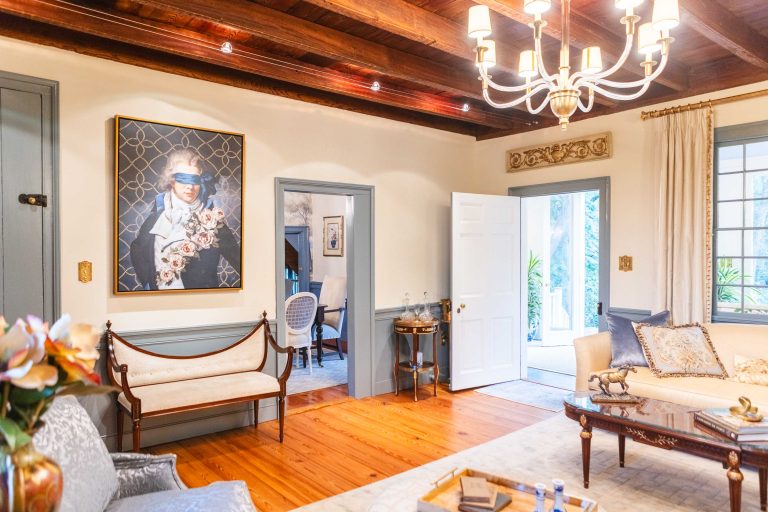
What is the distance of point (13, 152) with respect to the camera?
323 centimetres

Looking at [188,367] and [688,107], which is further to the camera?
[688,107]

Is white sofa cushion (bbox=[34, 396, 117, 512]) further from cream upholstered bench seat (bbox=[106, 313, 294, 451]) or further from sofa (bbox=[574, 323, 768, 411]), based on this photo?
sofa (bbox=[574, 323, 768, 411])

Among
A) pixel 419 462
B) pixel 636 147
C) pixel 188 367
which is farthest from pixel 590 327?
pixel 188 367

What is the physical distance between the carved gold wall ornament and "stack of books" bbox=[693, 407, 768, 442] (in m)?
2.82

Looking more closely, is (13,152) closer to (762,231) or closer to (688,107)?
(688,107)

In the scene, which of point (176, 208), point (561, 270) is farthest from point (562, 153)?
point (176, 208)

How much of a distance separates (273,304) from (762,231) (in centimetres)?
397

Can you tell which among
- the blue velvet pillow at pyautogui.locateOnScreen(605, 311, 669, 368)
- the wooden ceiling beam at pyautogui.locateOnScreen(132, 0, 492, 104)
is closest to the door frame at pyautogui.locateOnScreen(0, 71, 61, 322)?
the wooden ceiling beam at pyautogui.locateOnScreen(132, 0, 492, 104)

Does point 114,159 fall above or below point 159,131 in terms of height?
below

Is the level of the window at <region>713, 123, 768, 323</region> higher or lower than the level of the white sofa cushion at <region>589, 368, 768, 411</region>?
higher

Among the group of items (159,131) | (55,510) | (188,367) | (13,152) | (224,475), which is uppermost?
(159,131)

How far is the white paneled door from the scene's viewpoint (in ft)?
16.9

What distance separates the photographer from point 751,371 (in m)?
3.50

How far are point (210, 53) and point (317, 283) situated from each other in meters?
4.66
